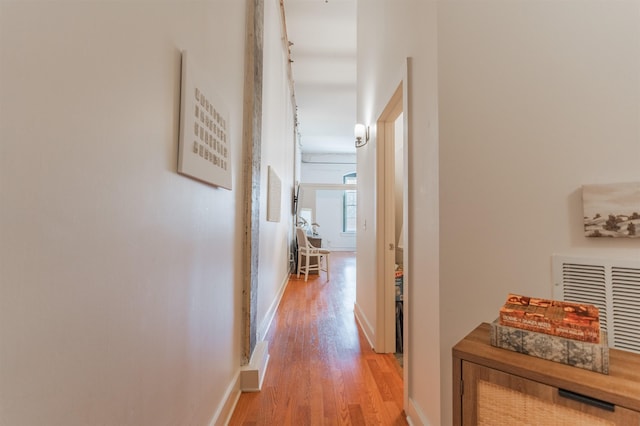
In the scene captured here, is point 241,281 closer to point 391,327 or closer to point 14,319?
point 391,327

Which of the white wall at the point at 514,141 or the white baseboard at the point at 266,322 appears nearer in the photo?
the white wall at the point at 514,141

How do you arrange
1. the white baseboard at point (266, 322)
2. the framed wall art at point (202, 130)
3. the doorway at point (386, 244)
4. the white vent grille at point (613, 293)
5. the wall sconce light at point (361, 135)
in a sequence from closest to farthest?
the white vent grille at point (613, 293), the framed wall art at point (202, 130), the doorway at point (386, 244), the white baseboard at point (266, 322), the wall sconce light at point (361, 135)

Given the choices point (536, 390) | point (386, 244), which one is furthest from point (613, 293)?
point (386, 244)

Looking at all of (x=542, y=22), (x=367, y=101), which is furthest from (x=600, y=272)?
(x=367, y=101)

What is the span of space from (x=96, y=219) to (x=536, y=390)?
3.61 ft

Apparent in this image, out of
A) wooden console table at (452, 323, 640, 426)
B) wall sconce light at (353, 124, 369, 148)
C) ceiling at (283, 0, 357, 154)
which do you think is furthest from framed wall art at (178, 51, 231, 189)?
ceiling at (283, 0, 357, 154)

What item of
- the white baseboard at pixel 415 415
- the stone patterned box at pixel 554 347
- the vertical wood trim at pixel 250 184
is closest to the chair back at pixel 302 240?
the vertical wood trim at pixel 250 184

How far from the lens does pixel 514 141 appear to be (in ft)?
3.83

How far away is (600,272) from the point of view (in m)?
0.99

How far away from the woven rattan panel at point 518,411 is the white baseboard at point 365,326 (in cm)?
182

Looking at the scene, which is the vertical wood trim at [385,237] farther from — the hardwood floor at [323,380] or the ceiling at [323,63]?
the ceiling at [323,63]

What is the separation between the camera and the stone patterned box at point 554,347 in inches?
27.3

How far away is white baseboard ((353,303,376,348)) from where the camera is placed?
2.56m

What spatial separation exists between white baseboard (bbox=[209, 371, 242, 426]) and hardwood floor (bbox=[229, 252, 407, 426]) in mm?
42
